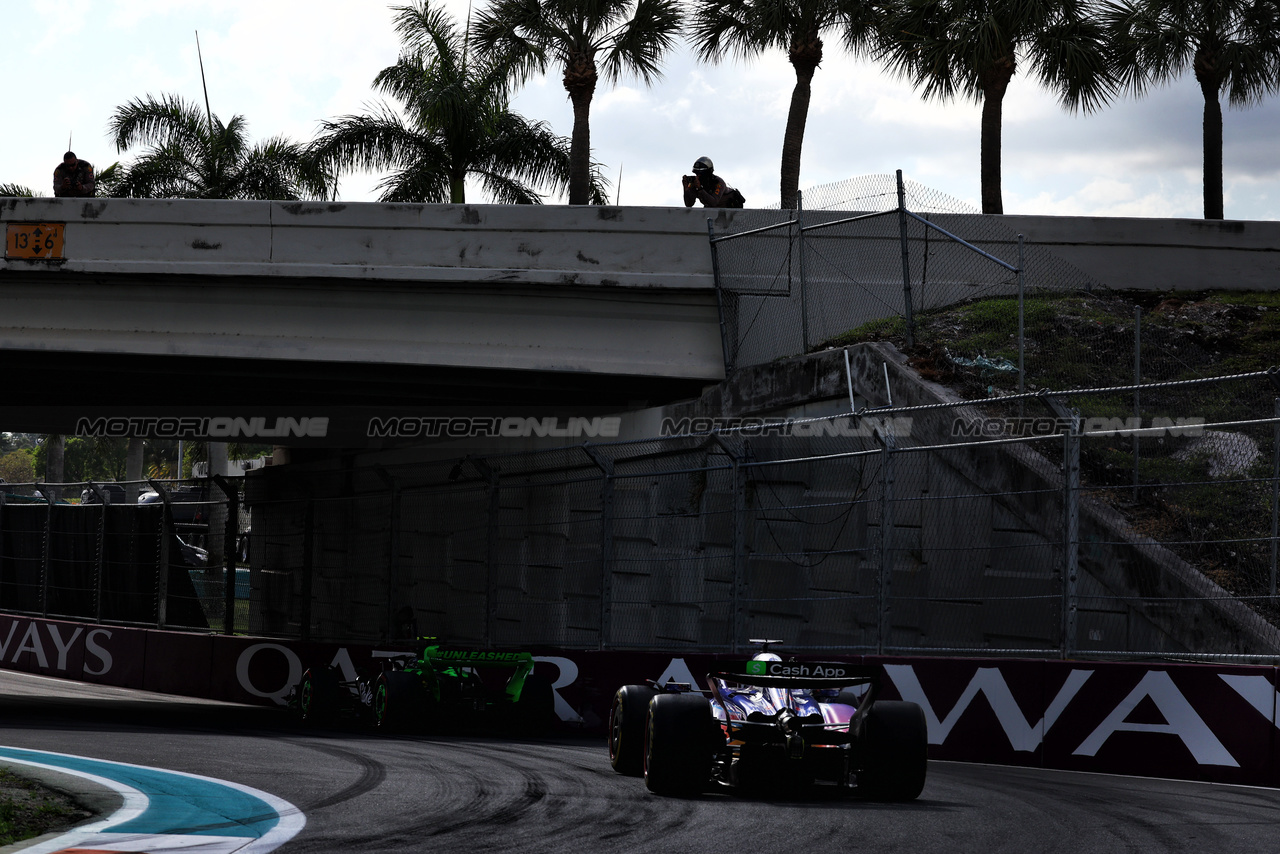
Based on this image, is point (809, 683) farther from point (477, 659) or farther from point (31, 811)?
point (477, 659)

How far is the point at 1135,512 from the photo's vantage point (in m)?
11.2

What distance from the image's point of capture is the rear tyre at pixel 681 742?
25.2 feet

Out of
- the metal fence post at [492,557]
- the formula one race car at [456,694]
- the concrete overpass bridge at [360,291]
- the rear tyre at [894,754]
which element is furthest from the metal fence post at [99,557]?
the rear tyre at [894,754]

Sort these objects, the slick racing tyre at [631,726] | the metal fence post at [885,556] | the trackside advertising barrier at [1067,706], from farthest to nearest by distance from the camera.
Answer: the metal fence post at [885,556] → the trackside advertising barrier at [1067,706] → the slick racing tyre at [631,726]

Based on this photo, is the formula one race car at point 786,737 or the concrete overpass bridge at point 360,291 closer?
the formula one race car at point 786,737

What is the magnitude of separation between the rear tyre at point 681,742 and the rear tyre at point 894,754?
0.90 metres

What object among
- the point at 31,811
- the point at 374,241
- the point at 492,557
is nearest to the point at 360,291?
the point at 374,241

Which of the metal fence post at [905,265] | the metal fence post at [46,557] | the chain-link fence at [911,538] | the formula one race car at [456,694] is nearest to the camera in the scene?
the chain-link fence at [911,538]

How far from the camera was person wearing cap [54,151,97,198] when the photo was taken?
18.3 metres

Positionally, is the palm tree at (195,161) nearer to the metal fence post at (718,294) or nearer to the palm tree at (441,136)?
the palm tree at (441,136)

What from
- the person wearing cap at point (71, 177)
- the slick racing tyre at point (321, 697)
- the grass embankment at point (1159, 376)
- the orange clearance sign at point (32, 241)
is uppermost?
the person wearing cap at point (71, 177)

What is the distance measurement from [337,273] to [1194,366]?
10.1 metres

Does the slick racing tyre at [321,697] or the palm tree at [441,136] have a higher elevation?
the palm tree at [441,136]

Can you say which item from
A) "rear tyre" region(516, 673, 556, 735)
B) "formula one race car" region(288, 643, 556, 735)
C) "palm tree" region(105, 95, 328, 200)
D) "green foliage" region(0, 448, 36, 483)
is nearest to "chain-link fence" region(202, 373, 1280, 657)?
"rear tyre" region(516, 673, 556, 735)
